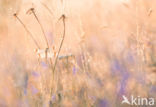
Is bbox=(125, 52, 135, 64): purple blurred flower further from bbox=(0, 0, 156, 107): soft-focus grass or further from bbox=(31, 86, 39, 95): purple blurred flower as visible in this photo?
bbox=(31, 86, 39, 95): purple blurred flower

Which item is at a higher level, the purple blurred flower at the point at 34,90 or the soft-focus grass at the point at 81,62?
the soft-focus grass at the point at 81,62

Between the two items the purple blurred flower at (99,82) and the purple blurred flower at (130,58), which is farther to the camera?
the purple blurred flower at (130,58)

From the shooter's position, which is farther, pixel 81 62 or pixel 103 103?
pixel 81 62

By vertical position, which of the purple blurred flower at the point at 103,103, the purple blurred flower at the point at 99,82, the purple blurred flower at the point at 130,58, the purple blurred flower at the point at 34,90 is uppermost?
the purple blurred flower at the point at 130,58

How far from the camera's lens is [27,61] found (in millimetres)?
1399

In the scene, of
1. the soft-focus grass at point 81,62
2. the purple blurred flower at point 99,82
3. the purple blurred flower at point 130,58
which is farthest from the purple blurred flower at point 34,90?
the purple blurred flower at point 130,58

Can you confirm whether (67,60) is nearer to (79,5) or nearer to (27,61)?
(27,61)

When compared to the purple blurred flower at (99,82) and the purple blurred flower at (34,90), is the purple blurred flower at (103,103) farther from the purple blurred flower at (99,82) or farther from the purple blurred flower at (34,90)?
the purple blurred flower at (34,90)

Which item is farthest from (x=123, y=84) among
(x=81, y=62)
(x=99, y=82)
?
(x=81, y=62)

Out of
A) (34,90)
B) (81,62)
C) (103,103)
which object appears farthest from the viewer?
(81,62)

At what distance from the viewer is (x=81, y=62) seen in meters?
1.52

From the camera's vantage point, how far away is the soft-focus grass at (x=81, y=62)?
1.22 meters

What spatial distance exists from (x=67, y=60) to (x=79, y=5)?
82cm

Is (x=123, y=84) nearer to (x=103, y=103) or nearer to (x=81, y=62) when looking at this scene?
(x=103, y=103)
